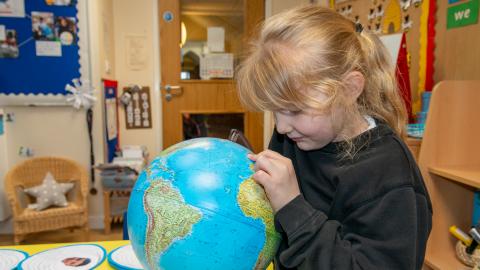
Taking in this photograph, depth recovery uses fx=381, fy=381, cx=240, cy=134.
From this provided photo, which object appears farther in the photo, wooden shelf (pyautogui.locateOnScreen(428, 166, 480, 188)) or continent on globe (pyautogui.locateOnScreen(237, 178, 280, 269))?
wooden shelf (pyautogui.locateOnScreen(428, 166, 480, 188))

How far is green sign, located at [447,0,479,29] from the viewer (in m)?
1.92

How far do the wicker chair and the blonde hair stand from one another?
2499 millimetres

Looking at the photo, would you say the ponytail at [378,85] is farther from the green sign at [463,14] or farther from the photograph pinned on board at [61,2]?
the photograph pinned on board at [61,2]

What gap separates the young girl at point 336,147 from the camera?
0.81 meters

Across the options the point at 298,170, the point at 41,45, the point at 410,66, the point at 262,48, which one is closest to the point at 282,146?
the point at 298,170

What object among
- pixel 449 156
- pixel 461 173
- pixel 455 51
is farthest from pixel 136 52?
pixel 461 173

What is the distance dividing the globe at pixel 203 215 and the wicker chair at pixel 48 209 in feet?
7.68

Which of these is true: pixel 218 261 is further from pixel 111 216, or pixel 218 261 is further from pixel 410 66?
pixel 111 216

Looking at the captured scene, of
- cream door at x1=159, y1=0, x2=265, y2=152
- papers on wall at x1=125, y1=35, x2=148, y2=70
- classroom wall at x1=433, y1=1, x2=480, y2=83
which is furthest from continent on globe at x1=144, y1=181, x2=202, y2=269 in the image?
papers on wall at x1=125, y1=35, x2=148, y2=70

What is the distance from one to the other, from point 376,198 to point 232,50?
3567 mm

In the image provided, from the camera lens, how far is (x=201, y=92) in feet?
13.6

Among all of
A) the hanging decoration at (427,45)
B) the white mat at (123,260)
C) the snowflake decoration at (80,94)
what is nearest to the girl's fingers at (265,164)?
the white mat at (123,260)

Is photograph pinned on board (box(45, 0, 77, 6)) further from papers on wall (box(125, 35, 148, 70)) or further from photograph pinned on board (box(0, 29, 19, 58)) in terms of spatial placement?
papers on wall (box(125, 35, 148, 70))

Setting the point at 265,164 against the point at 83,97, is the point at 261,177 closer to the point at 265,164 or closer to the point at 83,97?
the point at 265,164
